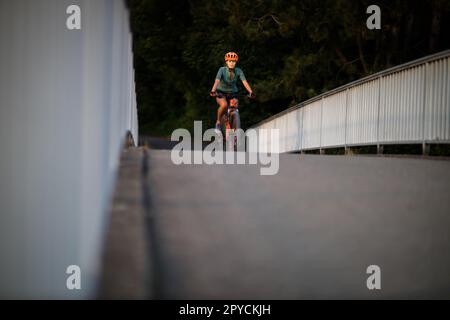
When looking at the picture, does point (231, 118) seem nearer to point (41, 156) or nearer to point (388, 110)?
point (388, 110)

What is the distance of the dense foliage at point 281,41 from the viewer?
66.4 ft

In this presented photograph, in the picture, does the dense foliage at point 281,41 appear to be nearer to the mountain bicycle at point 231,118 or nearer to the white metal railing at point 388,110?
the mountain bicycle at point 231,118

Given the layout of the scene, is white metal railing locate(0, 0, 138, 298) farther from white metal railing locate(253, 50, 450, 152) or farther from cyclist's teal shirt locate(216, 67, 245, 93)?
cyclist's teal shirt locate(216, 67, 245, 93)

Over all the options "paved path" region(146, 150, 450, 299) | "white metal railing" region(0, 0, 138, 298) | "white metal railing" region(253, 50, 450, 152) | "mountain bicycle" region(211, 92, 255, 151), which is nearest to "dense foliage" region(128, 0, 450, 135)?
"mountain bicycle" region(211, 92, 255, 151)

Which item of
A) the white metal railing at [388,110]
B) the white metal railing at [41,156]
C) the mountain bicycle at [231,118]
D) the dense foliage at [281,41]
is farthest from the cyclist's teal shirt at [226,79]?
the white metal railing at [41,156]

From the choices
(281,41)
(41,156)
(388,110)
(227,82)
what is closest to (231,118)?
(227,82)

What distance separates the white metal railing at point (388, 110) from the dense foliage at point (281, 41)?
4.65 m

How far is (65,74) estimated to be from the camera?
3508mm

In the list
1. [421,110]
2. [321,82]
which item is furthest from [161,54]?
[421,110]

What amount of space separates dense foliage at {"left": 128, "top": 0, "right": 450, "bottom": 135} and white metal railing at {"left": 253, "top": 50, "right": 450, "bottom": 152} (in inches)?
183

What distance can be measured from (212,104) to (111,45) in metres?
30.9

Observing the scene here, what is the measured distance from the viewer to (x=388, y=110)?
11625 mm
